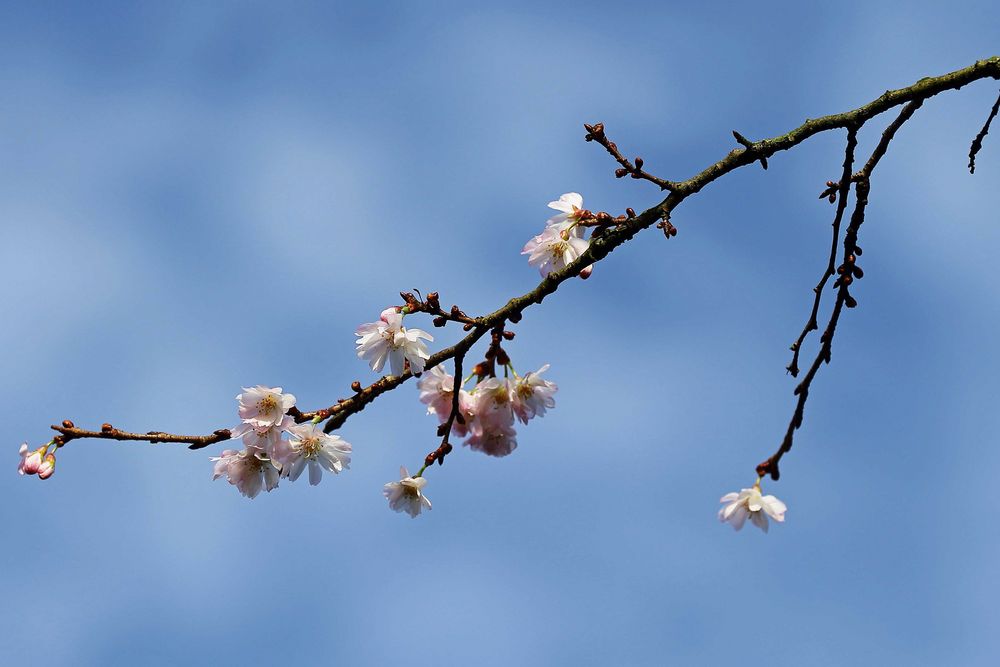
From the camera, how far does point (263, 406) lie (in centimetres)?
330

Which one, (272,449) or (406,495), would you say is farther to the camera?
(406,495)

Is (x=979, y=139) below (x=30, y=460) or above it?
above

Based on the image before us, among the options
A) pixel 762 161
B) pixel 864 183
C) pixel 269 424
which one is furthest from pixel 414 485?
pixel 864 183

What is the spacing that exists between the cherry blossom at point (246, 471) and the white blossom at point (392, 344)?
51cm

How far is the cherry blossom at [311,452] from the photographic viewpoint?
10.8 ft

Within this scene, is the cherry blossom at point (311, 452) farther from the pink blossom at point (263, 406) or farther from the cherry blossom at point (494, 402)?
the cherry blossom at point (494, 402)

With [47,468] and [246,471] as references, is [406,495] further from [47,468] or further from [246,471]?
[47,468]

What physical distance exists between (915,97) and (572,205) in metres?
1.25

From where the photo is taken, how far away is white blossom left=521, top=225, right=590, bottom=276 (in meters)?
3.71

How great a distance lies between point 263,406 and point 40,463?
0.73m

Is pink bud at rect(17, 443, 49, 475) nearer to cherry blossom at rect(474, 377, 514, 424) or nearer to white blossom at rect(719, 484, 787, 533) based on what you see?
cherry blossom at rect(474, 377, 514, 424)

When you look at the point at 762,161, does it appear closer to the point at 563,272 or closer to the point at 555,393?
the point at 563,272

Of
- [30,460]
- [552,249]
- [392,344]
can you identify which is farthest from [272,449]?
[552,249]

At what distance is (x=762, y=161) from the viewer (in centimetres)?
334
